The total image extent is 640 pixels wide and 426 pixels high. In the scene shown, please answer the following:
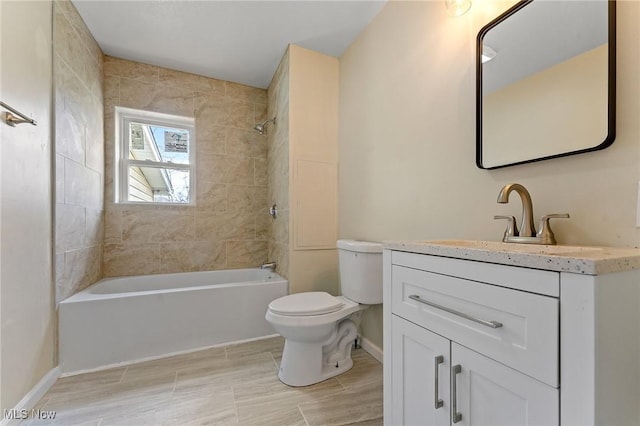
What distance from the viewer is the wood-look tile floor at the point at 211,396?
1356 mm

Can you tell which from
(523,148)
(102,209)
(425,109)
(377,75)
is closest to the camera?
(523,148)

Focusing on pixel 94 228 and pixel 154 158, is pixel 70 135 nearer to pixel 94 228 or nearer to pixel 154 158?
pixel 94 228

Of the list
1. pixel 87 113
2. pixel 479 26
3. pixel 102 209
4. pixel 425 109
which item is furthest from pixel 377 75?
pixel 102 209

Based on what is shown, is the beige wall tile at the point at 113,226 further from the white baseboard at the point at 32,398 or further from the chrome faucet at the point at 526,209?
the chrome faucet at the point at 526,209

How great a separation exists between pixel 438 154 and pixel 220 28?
1878 mm

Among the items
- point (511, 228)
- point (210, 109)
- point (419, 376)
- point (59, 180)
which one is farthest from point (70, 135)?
point (511, 228)

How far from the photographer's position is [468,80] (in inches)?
51.2

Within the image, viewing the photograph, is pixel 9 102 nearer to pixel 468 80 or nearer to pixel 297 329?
pixel 297 329

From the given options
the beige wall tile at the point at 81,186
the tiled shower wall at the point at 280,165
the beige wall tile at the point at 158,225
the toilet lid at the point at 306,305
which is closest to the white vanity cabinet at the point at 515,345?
the toilet lid at the point at 306,305

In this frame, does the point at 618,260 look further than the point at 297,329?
No

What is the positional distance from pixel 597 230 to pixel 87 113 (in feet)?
10.0

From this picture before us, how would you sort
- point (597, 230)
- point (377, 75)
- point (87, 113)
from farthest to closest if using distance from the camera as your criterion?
1. point (87, 113)
2. point (377, 75)
3. point (597, 230)

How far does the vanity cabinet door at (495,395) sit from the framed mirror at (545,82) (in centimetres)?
74

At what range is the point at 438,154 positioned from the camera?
57.4 inches
